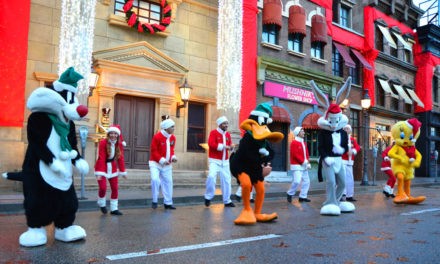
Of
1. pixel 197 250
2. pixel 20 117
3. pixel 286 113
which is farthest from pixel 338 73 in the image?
pixel 197 250

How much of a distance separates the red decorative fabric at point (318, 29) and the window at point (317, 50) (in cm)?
46

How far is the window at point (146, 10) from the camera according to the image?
13417 millimetres

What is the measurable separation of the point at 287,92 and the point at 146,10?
22.3 ft

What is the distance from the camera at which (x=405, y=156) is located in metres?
9.30

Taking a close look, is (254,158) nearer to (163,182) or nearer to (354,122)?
(163,182)

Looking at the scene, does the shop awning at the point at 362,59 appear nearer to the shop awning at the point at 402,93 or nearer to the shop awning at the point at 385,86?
the shop awning at the point at 385,86

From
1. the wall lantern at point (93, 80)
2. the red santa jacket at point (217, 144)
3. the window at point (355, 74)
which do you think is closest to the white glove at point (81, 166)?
the red santa jacket at point (217, 144)

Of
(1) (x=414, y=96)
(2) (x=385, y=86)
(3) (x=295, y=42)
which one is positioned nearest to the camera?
(3) (x=295, y=42)

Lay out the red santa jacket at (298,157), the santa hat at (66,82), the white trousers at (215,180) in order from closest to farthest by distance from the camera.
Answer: the santa hat at (66,82)
the white trousers at (215,180)
the red santa jacket at (298,157)

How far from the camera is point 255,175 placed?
21.0 feet

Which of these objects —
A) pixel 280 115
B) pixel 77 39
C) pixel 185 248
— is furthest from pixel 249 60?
pixel 185 248

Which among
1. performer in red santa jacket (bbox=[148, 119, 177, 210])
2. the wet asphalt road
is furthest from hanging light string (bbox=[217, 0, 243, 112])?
the wet asphalt road

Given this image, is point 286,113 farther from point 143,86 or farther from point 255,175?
point 255,175

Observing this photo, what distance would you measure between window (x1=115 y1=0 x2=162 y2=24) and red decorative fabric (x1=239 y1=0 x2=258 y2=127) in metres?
3.33
